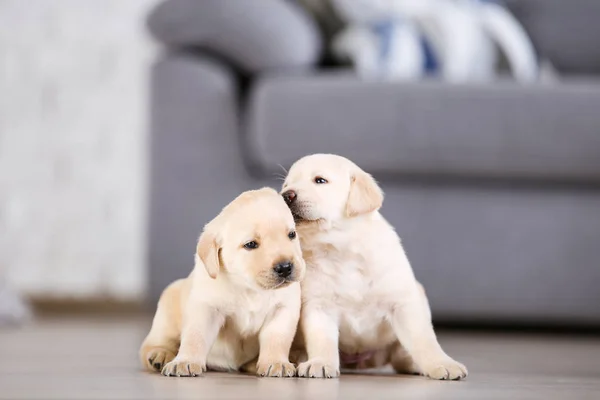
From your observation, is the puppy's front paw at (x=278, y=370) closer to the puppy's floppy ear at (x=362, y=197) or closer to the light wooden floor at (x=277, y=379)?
the light wooden floor at (x=277, y=379)

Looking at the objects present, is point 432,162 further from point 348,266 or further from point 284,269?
point 284,269

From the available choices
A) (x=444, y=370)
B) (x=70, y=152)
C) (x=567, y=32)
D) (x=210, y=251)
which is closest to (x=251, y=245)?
(x=210, y=251)

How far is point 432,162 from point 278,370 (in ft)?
3.56

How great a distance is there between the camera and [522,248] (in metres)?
2.28

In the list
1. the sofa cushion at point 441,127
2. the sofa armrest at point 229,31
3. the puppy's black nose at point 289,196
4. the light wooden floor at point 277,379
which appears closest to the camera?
the light wooden floor at point 277,379

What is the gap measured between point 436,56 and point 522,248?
1012 mm

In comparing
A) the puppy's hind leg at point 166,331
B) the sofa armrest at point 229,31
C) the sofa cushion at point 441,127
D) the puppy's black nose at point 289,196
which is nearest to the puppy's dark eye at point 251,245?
the puppy's black nose at point 289,196

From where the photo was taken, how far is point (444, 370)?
1.26 m

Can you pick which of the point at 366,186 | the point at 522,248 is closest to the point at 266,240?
the point at 366,186

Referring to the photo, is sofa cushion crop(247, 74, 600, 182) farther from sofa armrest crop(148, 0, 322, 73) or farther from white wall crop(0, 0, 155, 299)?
white wall crop(0, 0, 155, 299)

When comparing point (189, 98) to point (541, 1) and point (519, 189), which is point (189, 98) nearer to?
point (519, 189)

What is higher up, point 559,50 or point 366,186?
point 559,50

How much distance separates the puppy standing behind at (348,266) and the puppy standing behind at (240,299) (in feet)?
0.15

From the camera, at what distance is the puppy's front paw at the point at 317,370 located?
1.25 metres
